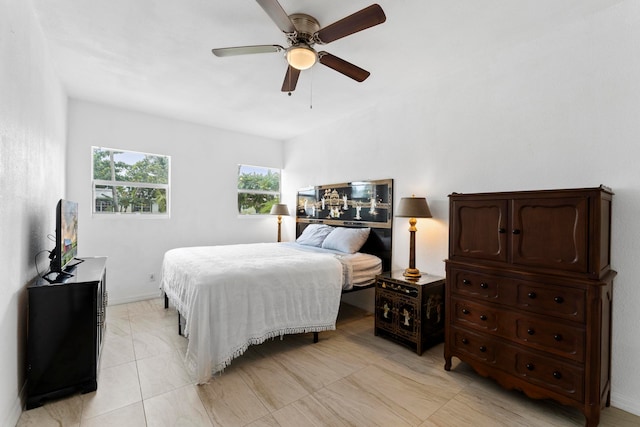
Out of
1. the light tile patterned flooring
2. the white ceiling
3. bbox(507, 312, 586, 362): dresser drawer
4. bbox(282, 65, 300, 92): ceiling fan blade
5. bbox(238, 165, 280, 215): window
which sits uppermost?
the white ceiling

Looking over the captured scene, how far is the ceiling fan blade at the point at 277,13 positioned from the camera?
5.40 ft

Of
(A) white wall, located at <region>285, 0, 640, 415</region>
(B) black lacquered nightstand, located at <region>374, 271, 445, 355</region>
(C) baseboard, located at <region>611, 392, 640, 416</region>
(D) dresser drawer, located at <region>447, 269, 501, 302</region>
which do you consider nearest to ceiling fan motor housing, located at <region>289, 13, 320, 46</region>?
(A) white wall, located at <region>285, 0, 640, 415</region>

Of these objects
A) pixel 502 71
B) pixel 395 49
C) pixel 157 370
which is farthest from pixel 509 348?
pixel 157 370

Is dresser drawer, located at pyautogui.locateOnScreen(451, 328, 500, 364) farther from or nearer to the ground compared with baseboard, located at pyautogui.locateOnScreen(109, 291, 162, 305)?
farther from the ground

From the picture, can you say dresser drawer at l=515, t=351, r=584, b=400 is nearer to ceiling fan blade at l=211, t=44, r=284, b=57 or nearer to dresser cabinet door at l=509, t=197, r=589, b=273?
dresser cabinet door at l=509, t=197, r=589, b=273

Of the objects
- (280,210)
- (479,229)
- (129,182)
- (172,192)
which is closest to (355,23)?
(479,229)

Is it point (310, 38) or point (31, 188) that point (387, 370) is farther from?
point (31, 188)

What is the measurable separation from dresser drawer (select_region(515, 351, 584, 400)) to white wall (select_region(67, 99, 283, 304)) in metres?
4.27

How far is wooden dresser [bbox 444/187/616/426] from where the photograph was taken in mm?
1761

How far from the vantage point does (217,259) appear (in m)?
2.93

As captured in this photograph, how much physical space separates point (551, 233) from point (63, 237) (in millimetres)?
3521

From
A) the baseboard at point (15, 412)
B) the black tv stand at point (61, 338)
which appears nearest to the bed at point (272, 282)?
the black tv stand at point (61, 338)

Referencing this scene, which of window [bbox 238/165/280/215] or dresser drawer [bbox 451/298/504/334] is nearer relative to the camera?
dresser drawer [bbox 451/298/504/334]

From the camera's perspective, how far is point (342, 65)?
7.66ft
